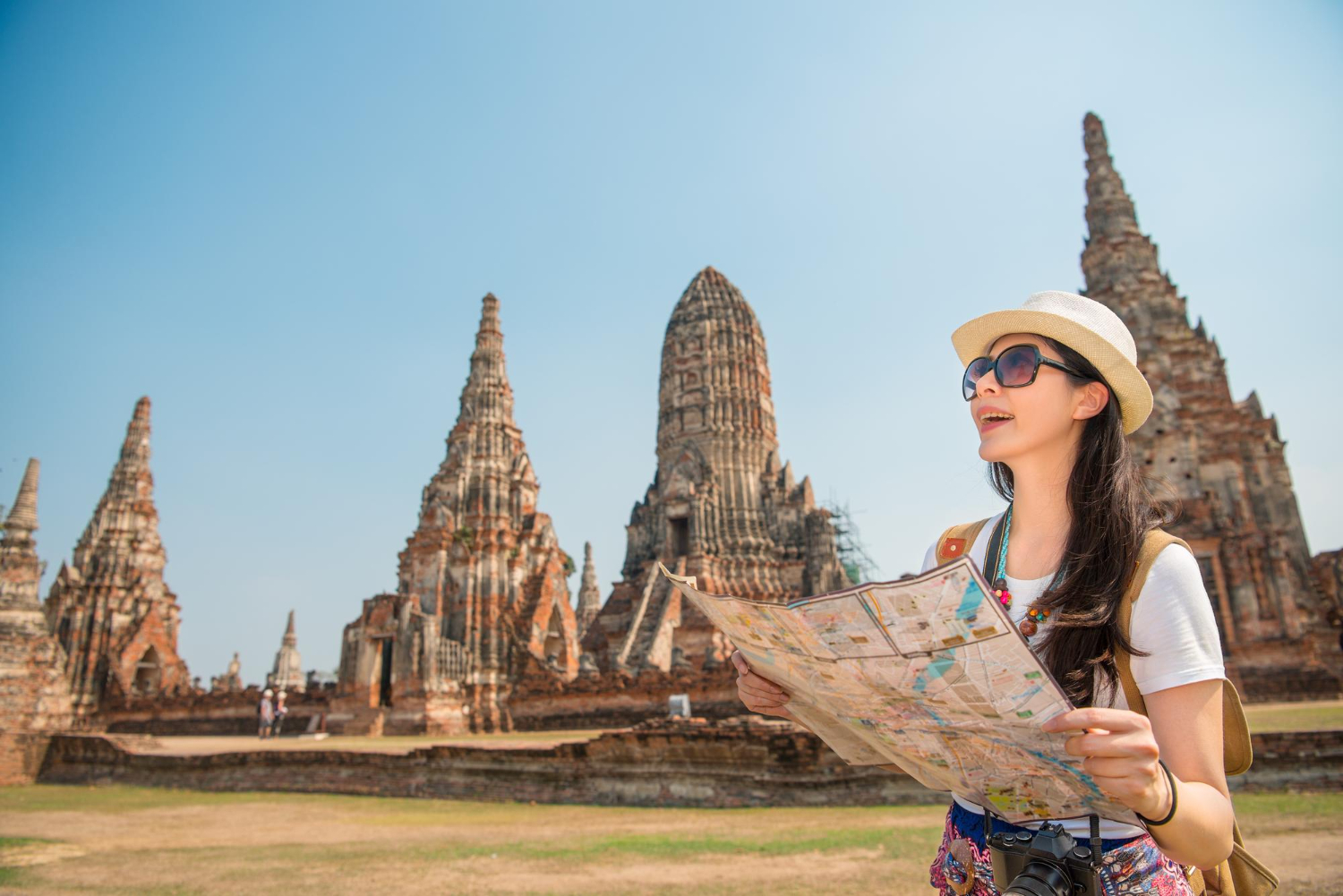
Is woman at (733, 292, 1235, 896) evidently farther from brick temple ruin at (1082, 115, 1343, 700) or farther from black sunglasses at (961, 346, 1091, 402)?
brick temple ruin at (1082, 115, 1343, 700)

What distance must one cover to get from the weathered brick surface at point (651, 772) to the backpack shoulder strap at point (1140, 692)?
895 cm

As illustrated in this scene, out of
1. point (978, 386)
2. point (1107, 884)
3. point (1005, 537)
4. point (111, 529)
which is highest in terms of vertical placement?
point (111, 529)

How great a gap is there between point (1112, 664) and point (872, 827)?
281 inches

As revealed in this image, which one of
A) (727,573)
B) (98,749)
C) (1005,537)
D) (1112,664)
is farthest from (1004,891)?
(727,573)

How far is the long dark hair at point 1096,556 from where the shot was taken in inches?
64.6

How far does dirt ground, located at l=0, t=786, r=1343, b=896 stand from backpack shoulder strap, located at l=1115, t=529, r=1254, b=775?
4415 mm

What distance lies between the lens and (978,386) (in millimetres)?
2051

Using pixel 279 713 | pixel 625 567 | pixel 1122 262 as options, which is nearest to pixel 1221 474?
pixel 1122 262

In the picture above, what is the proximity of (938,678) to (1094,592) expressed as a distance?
38 centimetres

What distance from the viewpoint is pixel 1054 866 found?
5.12ft

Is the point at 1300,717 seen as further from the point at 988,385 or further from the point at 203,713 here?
the point at 203,713

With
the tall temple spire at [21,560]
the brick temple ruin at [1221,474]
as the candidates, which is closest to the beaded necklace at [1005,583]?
the brick temple ruin at [1221,474]

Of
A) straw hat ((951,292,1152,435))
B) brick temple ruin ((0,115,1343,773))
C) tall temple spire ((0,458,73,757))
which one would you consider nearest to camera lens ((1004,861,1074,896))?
straw hat ((951,292,1152,435))

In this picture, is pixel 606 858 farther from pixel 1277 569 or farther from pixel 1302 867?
pixel 1277 569
